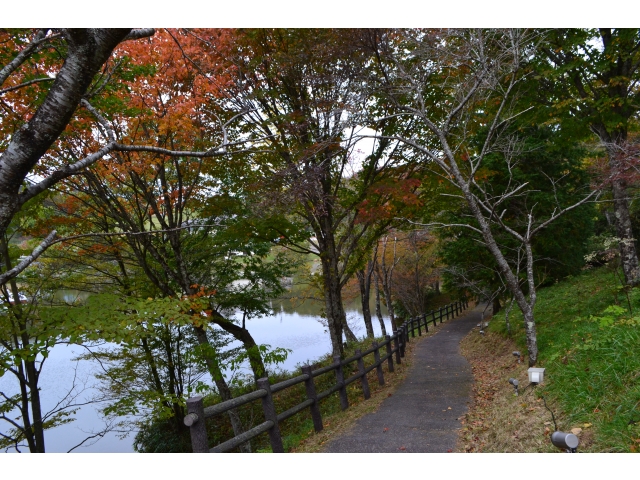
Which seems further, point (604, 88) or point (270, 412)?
point (604, 88)

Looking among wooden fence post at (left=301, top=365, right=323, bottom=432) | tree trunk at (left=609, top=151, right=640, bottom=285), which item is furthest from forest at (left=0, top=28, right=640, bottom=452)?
wooden fence post at (left=301, top=365, right=323, bottom=432)

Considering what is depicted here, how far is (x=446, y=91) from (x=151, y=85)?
15.3ft

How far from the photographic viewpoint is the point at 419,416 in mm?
4730

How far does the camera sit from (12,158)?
2320mm

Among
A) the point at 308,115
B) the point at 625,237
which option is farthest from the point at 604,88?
the point at 308,115

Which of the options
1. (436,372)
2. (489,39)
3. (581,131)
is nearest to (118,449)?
(436,372)

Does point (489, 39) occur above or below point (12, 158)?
above

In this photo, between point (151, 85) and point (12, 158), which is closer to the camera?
point (12, 158)

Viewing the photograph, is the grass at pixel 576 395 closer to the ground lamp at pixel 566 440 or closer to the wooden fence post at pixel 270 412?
the ground lamp at pixel 566 440

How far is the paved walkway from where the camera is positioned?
153 inches

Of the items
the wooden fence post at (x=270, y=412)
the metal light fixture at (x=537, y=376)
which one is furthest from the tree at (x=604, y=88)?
the wooden fence post at (x=270, y=412)

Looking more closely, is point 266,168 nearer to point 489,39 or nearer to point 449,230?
point 489,39

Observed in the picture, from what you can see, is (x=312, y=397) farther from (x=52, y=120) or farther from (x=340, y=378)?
(x=52, y=120)
